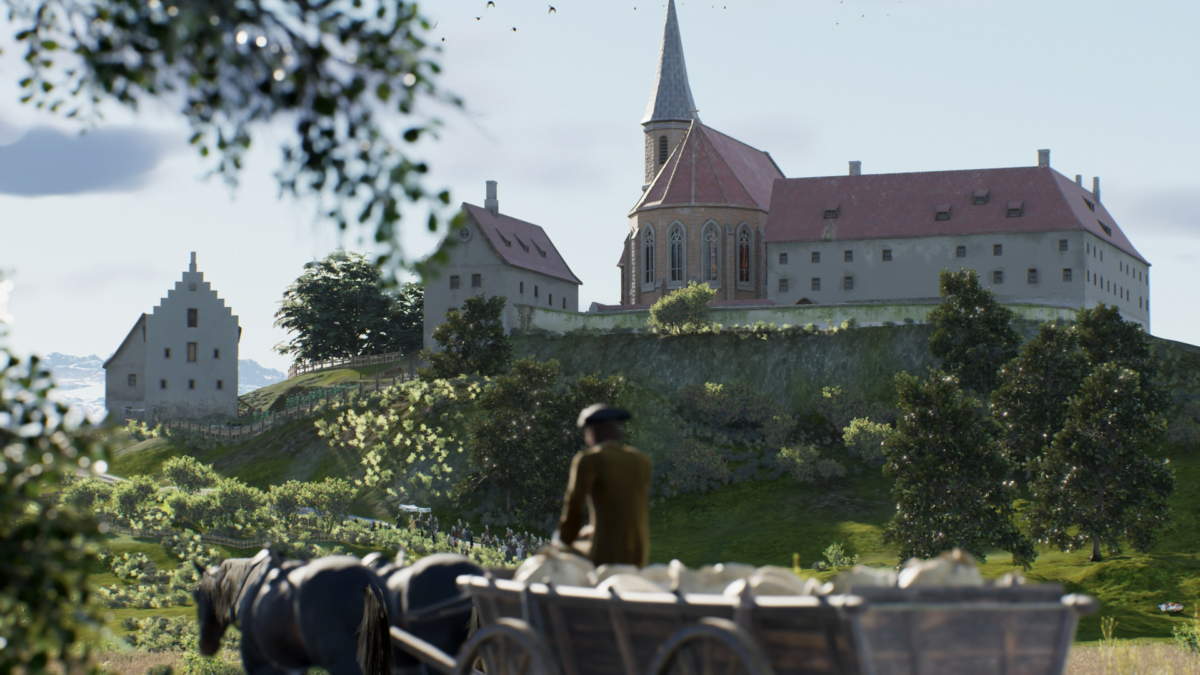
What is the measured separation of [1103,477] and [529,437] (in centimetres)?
2228

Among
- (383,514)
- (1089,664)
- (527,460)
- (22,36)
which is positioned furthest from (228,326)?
(22,36)

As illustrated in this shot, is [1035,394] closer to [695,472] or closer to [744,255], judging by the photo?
[695,472]

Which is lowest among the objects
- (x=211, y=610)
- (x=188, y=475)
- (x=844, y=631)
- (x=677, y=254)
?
(x=188, y=475)

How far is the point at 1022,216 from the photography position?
73.3 meters

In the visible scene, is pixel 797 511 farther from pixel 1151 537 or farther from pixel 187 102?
pixel 187 102

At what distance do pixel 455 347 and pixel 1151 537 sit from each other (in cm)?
3521

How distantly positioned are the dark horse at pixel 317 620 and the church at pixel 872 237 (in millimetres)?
62645

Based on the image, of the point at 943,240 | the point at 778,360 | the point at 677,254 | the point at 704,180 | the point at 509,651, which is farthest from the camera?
the point at 704,180

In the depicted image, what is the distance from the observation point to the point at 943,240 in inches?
2911

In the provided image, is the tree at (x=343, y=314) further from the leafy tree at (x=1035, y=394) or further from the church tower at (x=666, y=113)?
the leafy tree at (x=1035, y=394)

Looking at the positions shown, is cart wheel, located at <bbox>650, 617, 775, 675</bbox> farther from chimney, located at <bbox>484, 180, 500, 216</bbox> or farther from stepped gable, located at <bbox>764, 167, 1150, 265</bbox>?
chimney, located at <bbox>484, 180, 500, 216</bbox>

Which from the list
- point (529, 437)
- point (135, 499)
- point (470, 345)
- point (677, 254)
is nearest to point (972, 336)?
point (529, 437)

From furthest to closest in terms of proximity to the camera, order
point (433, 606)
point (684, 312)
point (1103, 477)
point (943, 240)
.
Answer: point (943, 240) < point (684, 312) < point (1103, 477) < point (433, 606)

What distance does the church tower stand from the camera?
9169 cm
